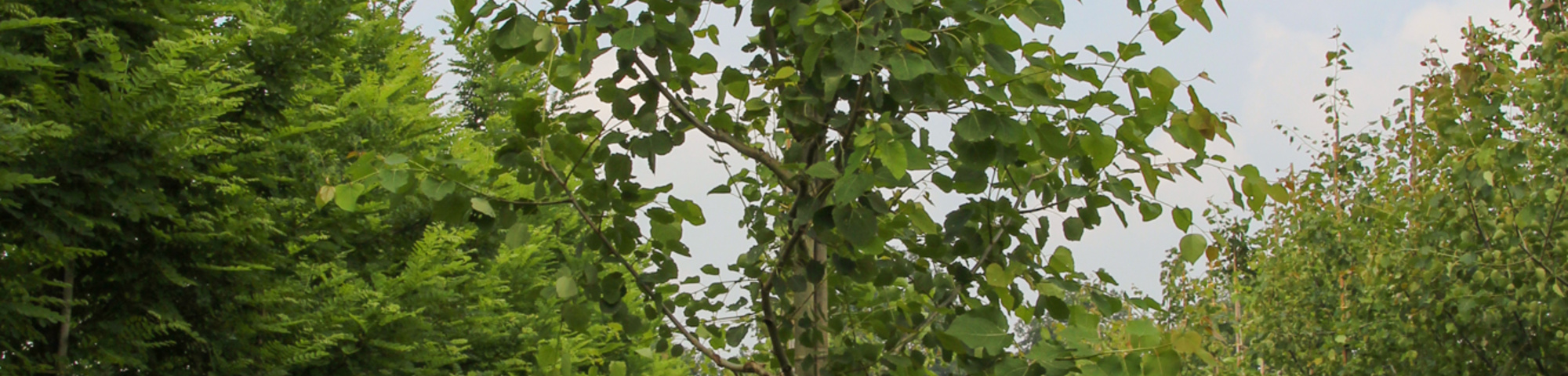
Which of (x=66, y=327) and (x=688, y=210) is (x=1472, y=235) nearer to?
(x=688, y=210)

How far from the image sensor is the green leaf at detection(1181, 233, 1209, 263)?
178 centimetres

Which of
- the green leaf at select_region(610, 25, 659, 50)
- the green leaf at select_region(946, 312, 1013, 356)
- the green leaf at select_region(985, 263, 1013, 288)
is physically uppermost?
the green leaf at select_region(610, 25, 659, 50)

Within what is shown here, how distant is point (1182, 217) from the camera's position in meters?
1.77

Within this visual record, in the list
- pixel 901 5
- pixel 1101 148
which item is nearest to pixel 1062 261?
pixel 1101 148

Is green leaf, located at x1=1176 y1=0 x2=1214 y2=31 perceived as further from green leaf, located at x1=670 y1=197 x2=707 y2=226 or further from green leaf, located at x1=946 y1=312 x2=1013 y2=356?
green leaf, located at x1=670 y1=197 x2=707 y2=226

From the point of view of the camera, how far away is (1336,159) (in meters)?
8.45

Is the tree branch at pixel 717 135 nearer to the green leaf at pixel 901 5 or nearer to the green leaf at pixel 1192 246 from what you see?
the green leaf at pixel 901 5

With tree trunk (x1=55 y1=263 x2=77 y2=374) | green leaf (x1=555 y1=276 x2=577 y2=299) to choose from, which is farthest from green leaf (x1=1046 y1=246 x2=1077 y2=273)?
tree trunk (x1=55 y1=263 x2=77 y2=374)

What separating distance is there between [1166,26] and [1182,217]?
1.10 feet

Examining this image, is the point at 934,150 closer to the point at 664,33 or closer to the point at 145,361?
the point at 664,33

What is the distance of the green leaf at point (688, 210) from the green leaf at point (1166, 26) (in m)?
0.83

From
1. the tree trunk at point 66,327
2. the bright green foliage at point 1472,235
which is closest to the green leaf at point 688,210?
the bright green foliage at point 1472,235

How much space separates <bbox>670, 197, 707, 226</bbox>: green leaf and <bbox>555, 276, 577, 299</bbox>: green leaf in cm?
22

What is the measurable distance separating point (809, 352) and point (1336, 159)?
25.4 ft
